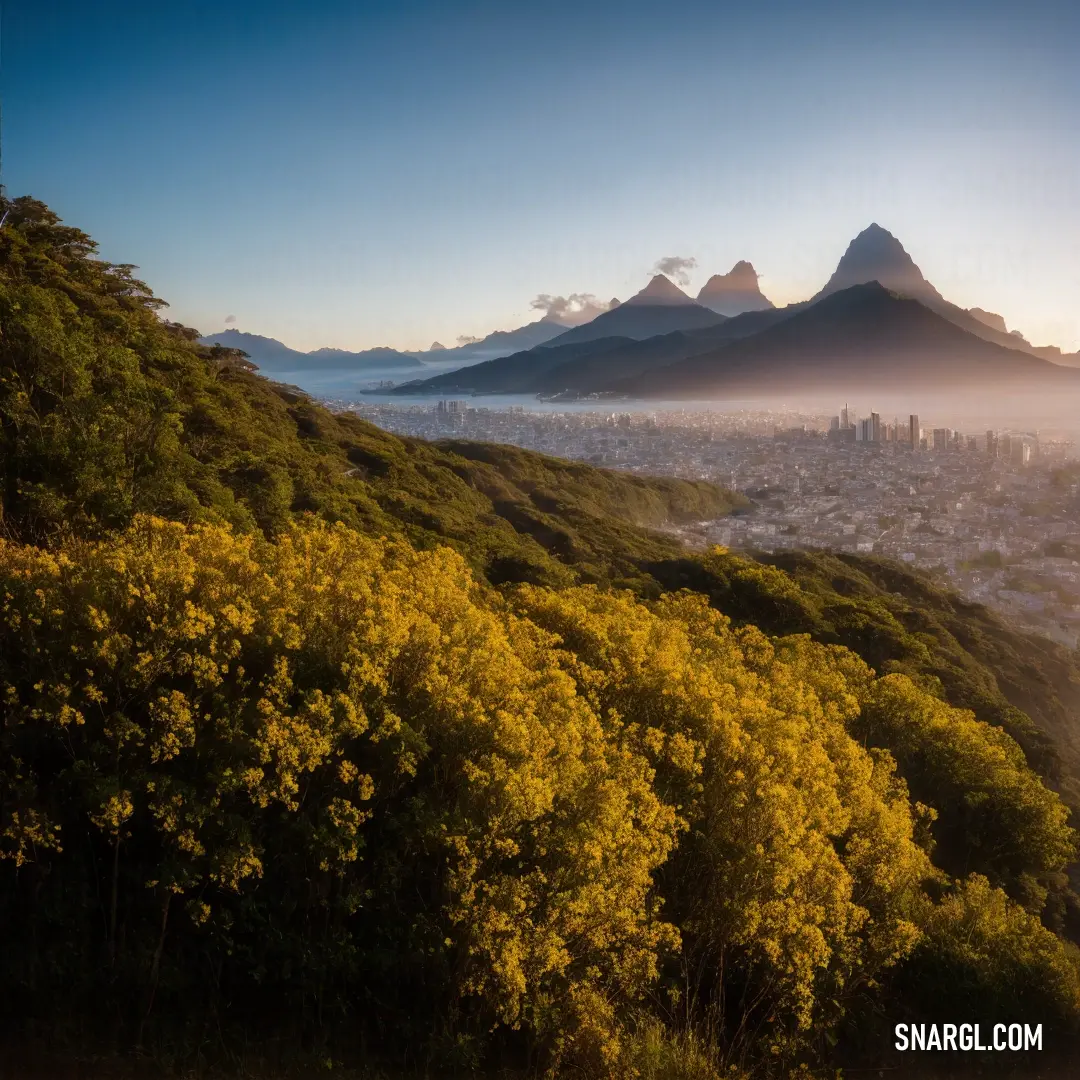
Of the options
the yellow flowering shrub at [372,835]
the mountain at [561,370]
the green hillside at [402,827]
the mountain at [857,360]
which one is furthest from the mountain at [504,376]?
the yellow flowering shrub at [372,835]

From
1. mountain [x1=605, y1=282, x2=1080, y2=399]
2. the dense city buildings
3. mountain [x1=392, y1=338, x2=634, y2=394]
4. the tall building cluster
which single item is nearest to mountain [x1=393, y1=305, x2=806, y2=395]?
mountain [x1=392, y1=338, x2=634, y2=394]

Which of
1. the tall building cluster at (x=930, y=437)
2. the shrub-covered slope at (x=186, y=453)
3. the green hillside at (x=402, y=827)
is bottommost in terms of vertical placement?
the green hillside at (x=402, y=827)

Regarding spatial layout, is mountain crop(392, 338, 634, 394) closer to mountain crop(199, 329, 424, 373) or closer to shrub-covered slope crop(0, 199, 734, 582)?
mountain crop(199, 329, 424, 373)

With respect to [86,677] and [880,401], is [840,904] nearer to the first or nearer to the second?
[86,677]

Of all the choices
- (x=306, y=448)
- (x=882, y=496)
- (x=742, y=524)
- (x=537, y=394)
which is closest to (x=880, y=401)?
(x=537, y=394)

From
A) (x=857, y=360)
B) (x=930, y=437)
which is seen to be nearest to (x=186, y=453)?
(x=930, y=437)

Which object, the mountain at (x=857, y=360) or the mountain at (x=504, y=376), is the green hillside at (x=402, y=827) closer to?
the mountain at (x=504, y=376)
